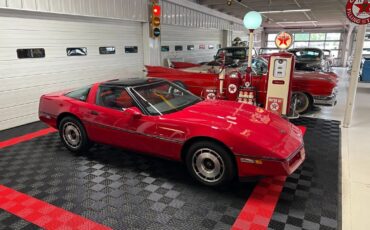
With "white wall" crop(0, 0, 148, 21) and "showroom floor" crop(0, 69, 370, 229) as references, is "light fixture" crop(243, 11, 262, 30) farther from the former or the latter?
"white wall" crop(0, 0, 148, 21)

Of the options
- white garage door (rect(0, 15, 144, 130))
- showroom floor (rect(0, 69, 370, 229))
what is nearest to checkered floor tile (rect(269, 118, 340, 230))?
showroom floor (rect(0, 69, 370, 229))

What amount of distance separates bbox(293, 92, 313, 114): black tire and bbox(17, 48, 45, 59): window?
19.3ft

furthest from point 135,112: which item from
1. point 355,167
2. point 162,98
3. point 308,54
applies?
point 308,54

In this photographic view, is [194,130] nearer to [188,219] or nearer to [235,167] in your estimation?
[235,167]

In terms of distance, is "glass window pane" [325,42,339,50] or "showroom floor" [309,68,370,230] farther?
"glass window pane" [325,42,339,50]

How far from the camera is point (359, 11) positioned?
479 centimetres

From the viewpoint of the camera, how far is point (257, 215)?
104 inches

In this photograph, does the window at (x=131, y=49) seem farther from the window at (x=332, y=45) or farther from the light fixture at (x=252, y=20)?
the window at (x=332, y=45)

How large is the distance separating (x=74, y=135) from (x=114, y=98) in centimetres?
96

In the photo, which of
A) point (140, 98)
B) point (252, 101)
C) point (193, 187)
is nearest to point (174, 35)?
point (252, 101)

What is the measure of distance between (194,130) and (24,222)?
1869 mm

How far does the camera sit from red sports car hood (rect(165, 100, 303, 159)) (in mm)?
2754

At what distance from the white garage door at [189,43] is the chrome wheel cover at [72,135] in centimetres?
660

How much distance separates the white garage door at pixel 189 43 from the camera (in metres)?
10.5
